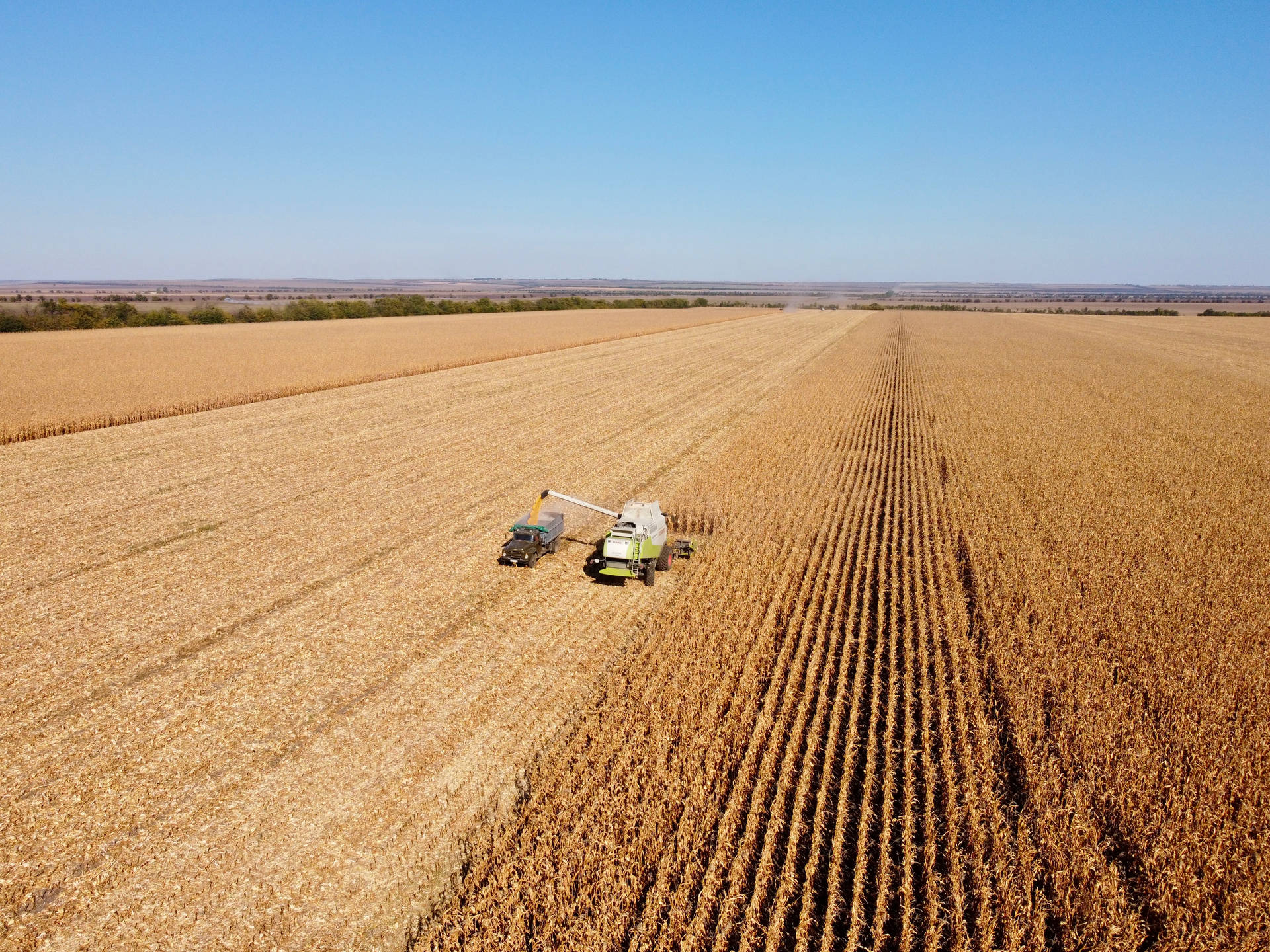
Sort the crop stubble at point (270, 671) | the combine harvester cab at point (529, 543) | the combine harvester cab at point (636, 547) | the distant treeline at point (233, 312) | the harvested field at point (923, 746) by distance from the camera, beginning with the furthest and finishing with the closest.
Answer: the distant treeline at point (233, 312)
the combine harvester cab at point (529, 543)
the combine harvester cab at point (636, 547)
the crop stubble at point (270, 671)
the harvested field at point (923, 746)

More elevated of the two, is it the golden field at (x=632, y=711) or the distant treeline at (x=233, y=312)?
the distant treeline at (x=233, y=312)

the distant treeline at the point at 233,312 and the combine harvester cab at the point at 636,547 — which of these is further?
the distant treeline at the point at 233,312

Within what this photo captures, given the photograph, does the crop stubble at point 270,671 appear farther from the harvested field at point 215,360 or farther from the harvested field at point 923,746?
the harvested field at point 215,360

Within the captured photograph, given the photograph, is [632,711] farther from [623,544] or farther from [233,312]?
[233,312]

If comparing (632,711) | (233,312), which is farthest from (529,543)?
(233,312)

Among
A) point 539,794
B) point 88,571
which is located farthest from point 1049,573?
point 88,571

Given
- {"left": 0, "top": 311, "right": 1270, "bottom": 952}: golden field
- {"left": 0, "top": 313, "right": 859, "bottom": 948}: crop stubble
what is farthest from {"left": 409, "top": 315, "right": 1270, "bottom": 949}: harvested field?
{"left": 0, "top": 313, "right": 859, "bottom": 948}: crop stubble

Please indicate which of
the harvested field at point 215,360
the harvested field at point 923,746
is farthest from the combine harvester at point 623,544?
the harvested field at point 215,360
